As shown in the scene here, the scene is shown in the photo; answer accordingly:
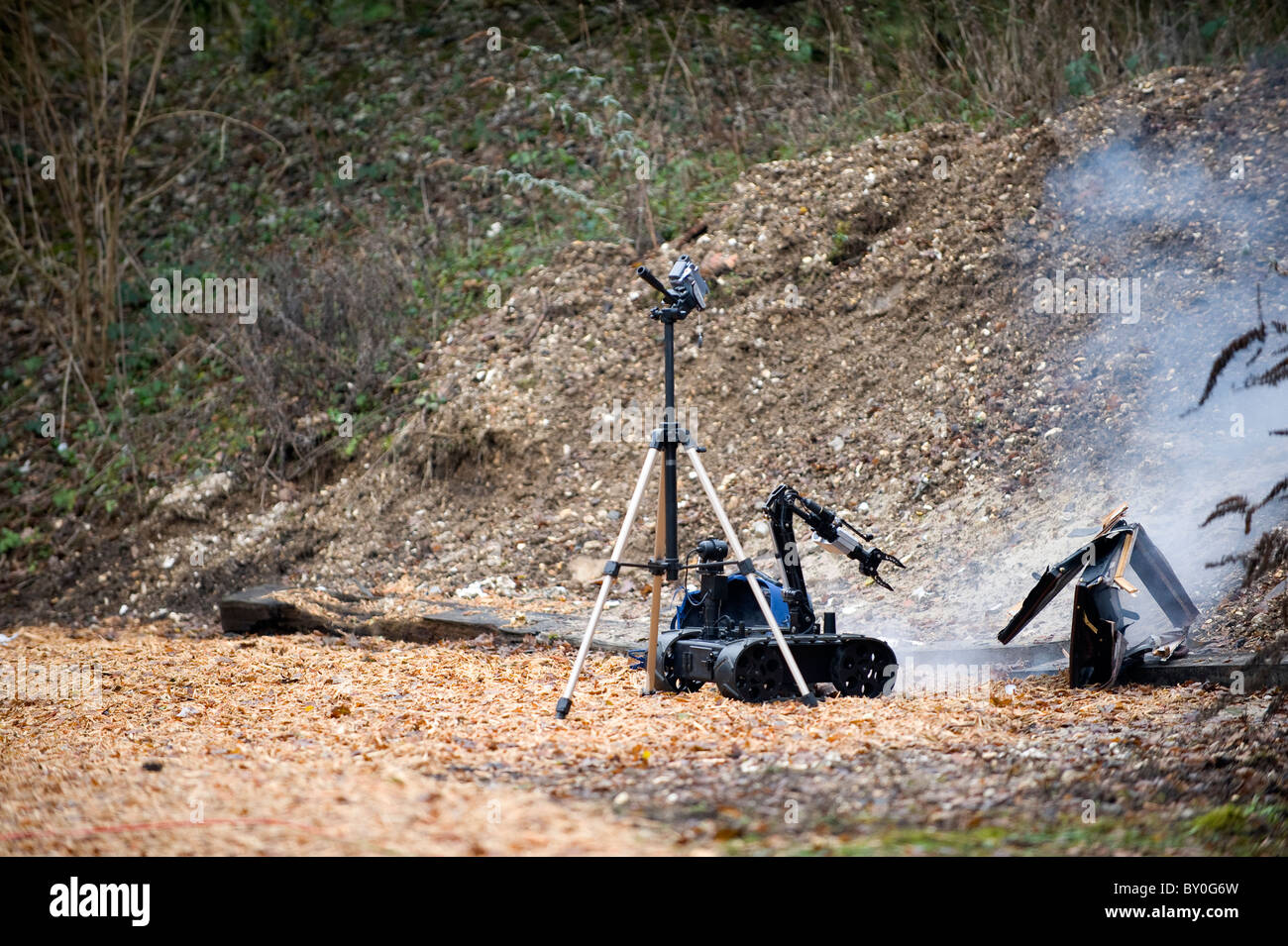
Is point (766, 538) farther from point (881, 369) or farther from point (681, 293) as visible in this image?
point (681, 293)

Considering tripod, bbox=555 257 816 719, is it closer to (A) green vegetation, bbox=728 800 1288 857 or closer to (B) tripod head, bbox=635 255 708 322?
(B) tripod head, bbox=635 255 708 322

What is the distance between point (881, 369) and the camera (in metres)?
10.0

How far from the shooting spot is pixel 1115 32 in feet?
40.3

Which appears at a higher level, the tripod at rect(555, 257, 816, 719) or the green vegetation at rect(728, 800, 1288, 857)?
the tripod at rect(555, 257, 816, 719)

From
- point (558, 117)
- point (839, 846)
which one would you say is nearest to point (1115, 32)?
point (558, 117)

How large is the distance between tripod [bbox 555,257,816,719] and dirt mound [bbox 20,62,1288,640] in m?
2.64

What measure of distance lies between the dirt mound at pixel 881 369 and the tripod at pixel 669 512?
2640mm

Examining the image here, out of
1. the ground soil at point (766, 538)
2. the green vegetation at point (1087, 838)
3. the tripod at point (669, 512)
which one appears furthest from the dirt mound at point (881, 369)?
the green vegetation at point (1087, 838)

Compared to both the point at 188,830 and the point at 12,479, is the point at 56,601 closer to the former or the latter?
the point at 12,479

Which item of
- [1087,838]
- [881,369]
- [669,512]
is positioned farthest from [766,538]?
[1087,838]

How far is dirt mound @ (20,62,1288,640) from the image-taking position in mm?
8398

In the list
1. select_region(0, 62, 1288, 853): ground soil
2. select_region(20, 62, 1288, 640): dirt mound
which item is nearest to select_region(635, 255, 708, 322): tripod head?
select_region(0, 62, 1288, 853): ground soil

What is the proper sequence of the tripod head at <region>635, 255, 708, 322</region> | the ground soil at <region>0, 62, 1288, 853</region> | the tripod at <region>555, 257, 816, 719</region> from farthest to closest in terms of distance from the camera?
1. the tripod head at <region>635, 255, 708, 322</region>
2. the tripod at <region>555, 257, 816, 719</region>
3. the ground soil at <region>0, 62, 1288, 853</region>

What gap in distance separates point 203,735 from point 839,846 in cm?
318
